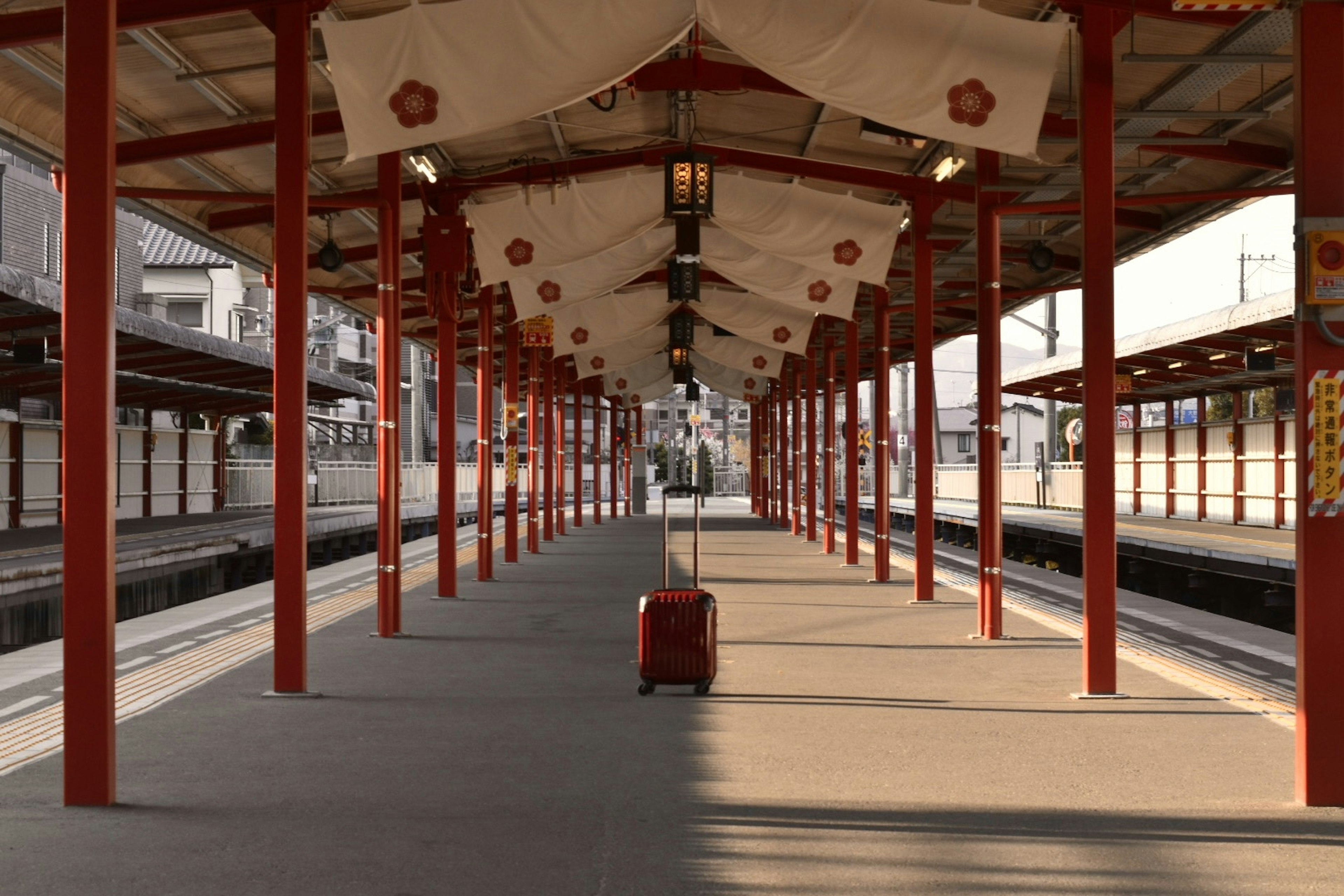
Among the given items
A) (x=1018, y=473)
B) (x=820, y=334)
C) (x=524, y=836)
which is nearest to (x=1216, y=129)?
(x=524, y=836)

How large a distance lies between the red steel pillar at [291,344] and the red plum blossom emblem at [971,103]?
154 inches

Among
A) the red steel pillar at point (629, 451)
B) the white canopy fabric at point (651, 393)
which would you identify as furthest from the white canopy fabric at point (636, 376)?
the red steel pillar at point (629, 451)

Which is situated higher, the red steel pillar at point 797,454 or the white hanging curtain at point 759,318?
the white hanging curtain at point 759,318

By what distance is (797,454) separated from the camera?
28906mm

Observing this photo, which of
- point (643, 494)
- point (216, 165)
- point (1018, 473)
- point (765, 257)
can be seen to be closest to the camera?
point (216, 165)

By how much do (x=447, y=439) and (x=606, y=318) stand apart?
7.02 m

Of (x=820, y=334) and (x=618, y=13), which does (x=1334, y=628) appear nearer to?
(x=618, y=13)

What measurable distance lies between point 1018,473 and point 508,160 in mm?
27899

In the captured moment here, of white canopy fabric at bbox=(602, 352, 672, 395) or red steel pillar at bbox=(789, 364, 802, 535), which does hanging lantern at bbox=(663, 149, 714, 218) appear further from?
white canopy fabric at bbox=(602, 352, 672, 395)

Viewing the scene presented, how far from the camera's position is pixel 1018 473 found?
38.6 metres

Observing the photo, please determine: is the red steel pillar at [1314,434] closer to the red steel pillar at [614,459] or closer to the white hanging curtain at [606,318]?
the white hanging curtain at [606,318]

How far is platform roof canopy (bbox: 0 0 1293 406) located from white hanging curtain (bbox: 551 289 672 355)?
4727 mm

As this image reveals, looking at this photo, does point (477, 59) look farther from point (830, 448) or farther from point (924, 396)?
point (830, 448)

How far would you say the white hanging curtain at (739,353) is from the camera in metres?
25.3
